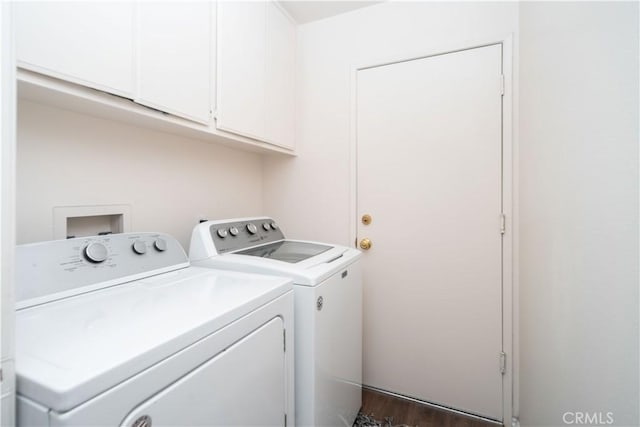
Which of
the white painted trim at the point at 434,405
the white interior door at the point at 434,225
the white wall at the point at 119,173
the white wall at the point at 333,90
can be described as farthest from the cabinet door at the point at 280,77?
the white painted trim at the point at 434,405

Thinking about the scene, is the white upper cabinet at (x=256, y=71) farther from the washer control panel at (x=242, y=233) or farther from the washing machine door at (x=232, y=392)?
the washing machine door at (x=232, y=392)

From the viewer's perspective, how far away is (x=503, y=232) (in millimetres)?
1703

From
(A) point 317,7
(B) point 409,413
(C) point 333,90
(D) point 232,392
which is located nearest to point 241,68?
(C) point 333,90

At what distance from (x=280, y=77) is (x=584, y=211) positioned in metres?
1.78

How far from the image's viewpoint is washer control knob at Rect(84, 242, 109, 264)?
3.34ft

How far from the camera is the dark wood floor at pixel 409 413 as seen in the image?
175 cm

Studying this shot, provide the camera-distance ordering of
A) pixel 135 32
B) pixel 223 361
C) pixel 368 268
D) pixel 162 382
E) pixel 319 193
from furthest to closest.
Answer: pixel 319 193
pixel 368 268
pixel 135 32
pixel 223 361
pixel 162 382

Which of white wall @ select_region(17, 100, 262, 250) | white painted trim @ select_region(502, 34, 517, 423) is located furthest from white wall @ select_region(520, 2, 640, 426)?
white wall @ select_region(17, 100, 262, 250)

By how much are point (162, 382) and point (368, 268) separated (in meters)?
1.57

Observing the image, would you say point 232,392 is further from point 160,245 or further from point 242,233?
point 242,233

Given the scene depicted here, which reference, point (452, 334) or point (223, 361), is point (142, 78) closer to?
point (223, 361)

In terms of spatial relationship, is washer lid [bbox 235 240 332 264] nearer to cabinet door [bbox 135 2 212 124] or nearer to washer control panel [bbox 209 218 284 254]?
washer control panel [bbox 209 218 284 254]

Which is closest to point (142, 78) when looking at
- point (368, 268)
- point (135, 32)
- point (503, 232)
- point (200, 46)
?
point (135, 32)

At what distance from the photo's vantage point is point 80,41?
922mm
